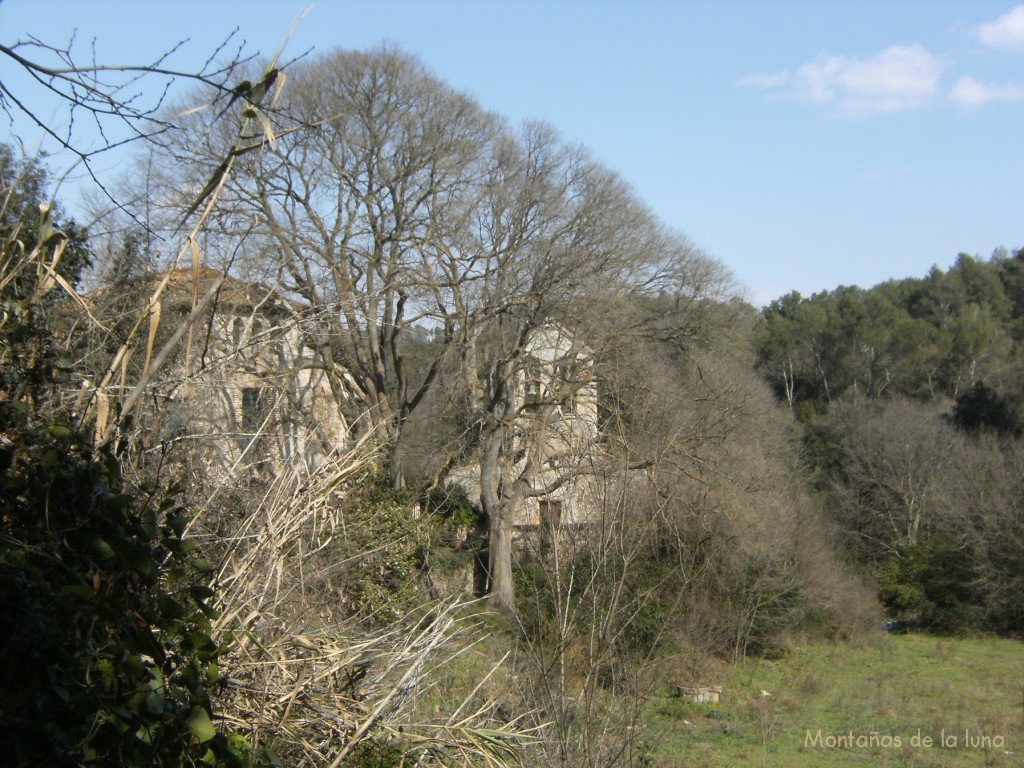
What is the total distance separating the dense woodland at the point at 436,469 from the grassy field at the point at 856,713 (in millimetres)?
1022

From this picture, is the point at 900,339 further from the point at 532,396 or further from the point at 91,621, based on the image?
the point at 91,621

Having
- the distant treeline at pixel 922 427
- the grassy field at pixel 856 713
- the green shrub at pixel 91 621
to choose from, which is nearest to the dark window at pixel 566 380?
the grassy field at pixel 856 713

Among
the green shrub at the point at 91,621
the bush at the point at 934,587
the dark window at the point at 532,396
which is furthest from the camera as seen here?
the bush at the point at 934,587

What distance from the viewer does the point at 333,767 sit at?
2971mm

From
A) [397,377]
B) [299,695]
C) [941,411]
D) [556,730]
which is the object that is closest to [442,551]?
[397,377]

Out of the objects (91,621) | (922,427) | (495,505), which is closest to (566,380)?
(495,505)

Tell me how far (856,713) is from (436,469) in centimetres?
860

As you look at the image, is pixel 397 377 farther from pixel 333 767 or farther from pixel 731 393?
pixel 333 767

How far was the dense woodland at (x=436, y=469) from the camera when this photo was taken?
7.84ft

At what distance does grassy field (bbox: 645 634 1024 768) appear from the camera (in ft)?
38.7

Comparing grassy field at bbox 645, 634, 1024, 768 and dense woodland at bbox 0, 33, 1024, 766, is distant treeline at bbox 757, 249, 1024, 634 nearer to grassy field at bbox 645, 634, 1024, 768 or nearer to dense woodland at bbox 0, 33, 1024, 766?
dense woodland at bbox 0, 33, 1024, 766

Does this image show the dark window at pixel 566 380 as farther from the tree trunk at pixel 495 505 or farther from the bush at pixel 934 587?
the bush at pixel 934 587

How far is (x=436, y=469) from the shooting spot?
17812 mm

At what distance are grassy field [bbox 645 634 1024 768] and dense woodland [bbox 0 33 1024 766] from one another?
1022 millimetres
